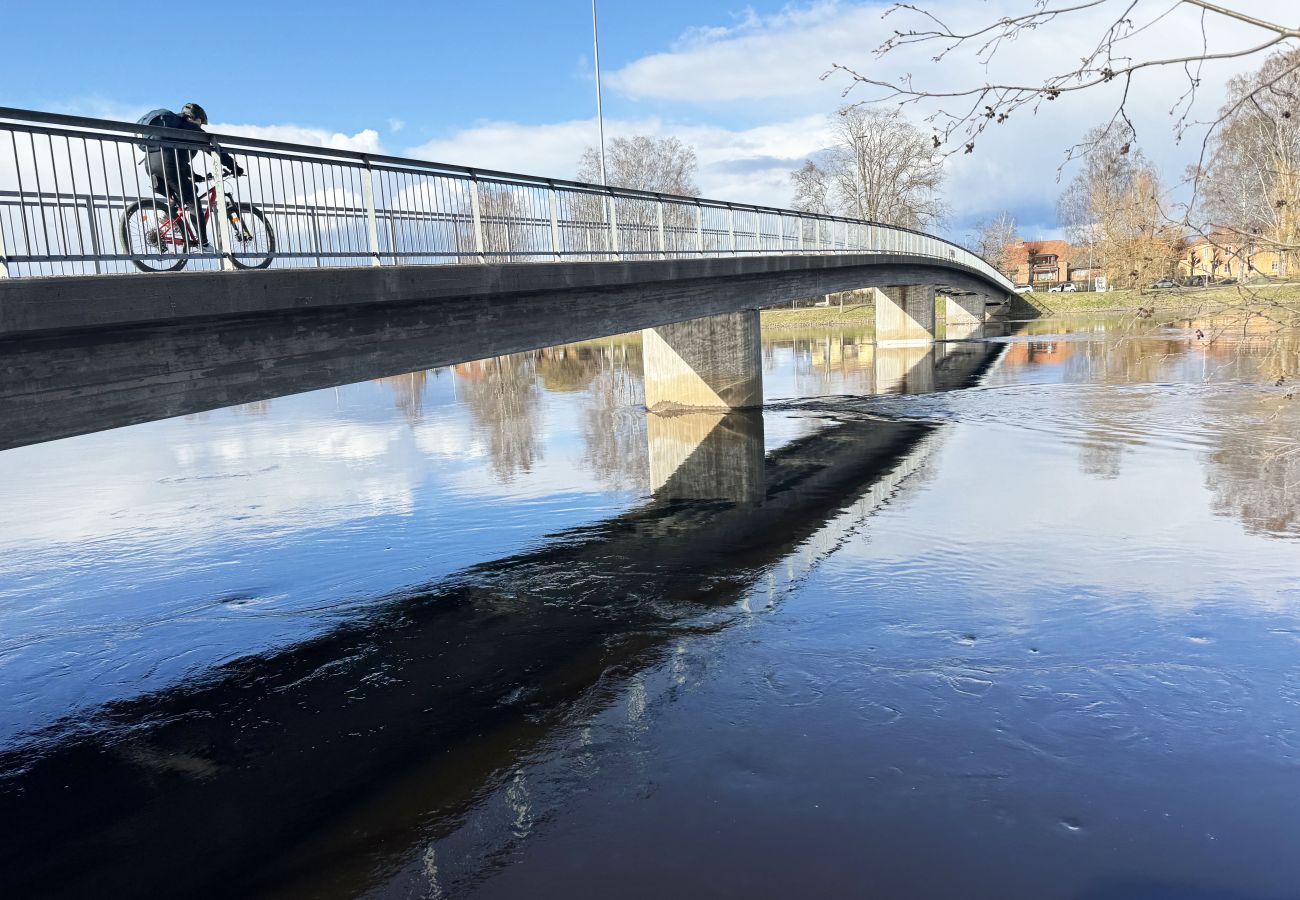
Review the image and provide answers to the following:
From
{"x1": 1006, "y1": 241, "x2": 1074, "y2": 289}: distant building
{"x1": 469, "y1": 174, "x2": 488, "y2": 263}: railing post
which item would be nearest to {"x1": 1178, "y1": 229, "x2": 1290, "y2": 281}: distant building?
{"x1": 469, "y1": 174, "x2": 488, "y2": 263}: railing post

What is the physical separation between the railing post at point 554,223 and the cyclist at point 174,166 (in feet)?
19.2

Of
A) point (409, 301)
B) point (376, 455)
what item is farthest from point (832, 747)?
point (376, 455)

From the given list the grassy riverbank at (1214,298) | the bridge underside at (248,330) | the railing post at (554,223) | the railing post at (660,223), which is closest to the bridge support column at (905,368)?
the railing post at (660,223)

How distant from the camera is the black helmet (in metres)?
10.5

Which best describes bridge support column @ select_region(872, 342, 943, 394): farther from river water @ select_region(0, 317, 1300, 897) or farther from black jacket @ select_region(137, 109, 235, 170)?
black jacket @ select_region(137, 109, 235, 170)

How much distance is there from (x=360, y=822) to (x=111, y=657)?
15.3 ft

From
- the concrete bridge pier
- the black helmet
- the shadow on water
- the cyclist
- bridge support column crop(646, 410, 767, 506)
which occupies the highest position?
the black helmet

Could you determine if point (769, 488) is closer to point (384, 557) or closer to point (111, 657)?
point (384, 557)

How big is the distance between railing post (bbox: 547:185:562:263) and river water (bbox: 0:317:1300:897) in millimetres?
4292

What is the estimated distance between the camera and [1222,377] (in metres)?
25.8

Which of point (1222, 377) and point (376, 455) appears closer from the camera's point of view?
point (376, 455)

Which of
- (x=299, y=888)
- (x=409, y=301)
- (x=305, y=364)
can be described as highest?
(x=409, y=301)

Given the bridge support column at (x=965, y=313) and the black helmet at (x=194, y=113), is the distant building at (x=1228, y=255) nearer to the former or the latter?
the black helmet at (x=194, y=113)

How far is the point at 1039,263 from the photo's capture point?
13438 centimetres
